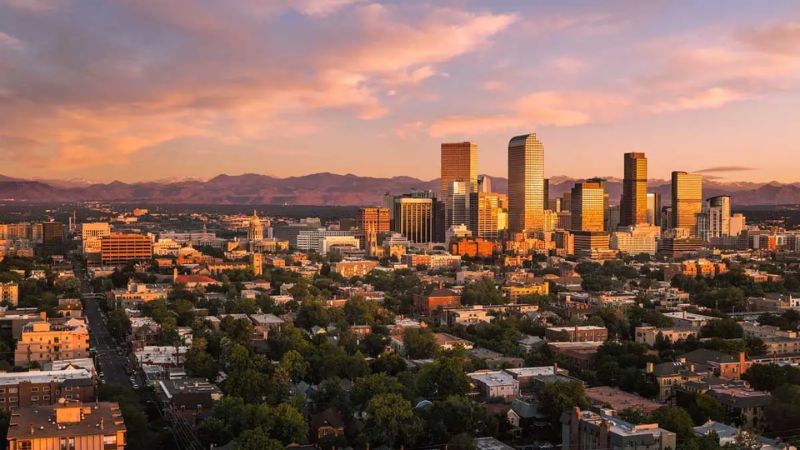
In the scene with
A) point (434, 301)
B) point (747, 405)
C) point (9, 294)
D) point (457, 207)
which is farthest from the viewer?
point (457, 207)

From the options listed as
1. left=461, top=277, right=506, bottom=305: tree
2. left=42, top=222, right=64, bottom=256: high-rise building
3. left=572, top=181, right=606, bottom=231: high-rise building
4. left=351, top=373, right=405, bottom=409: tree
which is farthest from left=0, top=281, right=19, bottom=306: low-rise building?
left=572, top=181, right=606, bottom=231: high-rise building

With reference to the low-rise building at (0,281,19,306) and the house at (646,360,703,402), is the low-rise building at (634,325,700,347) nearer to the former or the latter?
the house at (646,360,703,402)

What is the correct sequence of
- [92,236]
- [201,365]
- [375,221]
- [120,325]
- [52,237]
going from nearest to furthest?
[201,365] → [120,325] → [92,236] → [52,237] → [375,221]

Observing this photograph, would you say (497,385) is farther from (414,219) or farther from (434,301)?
(414,219)

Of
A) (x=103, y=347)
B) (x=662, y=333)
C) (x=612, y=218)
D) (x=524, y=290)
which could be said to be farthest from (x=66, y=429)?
(x=612, y=218)

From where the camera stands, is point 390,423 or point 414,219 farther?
point 414,219

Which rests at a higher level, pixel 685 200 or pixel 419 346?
pixel 685 200

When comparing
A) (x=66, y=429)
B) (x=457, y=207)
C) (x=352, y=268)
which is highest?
(x=457, y=207)
